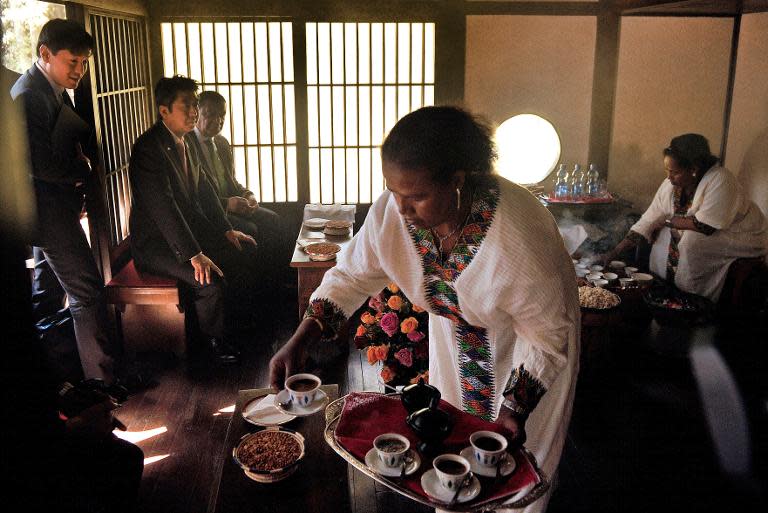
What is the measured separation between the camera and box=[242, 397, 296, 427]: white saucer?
8.13ft

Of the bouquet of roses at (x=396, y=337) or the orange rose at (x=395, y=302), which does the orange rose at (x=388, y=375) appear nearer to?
the bouquet of roses at (x=396, y=337)

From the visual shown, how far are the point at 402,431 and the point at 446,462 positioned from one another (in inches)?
9.2

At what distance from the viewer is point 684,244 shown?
5020mm

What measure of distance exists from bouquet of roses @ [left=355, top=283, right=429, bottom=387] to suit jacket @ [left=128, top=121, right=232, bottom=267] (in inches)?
55.7

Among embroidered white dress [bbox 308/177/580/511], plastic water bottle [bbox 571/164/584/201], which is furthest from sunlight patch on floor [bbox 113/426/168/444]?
plastic water bottle [bbox 571/164/584/201]

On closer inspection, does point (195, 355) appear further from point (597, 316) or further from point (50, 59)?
point (597, 316)

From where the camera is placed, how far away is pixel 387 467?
169 centimetres

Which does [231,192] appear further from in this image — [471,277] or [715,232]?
[471,277]

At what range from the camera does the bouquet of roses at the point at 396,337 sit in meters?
3.46

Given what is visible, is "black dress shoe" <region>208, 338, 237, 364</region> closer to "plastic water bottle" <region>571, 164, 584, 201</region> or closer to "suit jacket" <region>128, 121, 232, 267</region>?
"suit jacket" <region>128, 121, 232, 267</region>

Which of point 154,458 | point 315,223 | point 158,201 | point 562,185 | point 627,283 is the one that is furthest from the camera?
point 562,185

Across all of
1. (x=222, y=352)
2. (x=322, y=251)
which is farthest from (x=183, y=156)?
(x=222, y=352)

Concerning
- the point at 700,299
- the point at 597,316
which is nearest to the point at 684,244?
the point at 700,299

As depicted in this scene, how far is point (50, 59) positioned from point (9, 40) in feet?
6.27
